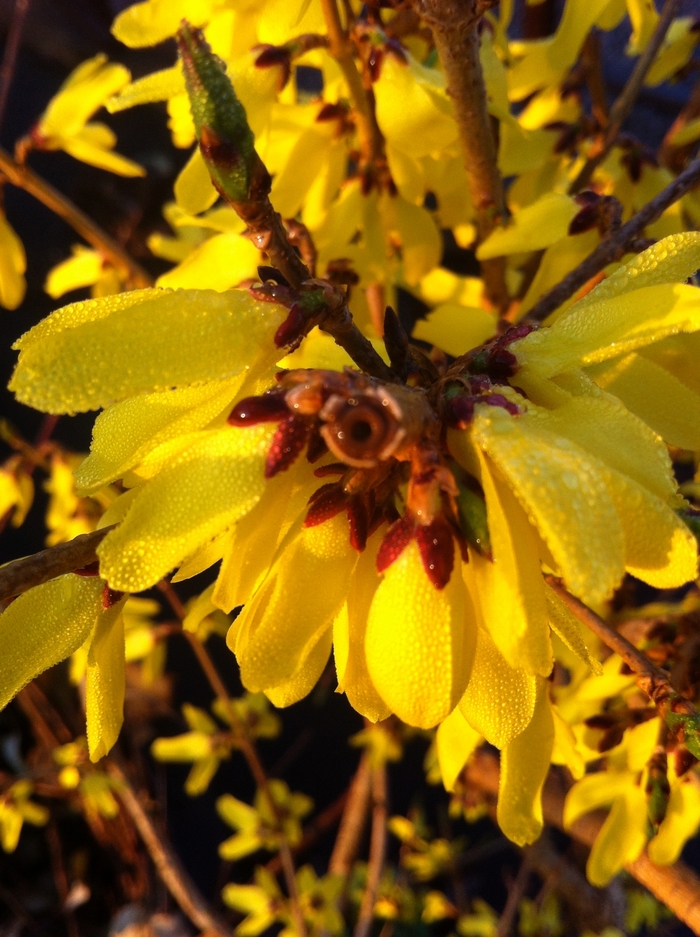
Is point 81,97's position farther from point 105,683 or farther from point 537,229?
point 105,683

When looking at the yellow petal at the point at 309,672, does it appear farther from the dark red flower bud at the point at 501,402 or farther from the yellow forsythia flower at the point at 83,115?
the yellow forsythia flower at the point at 83,115

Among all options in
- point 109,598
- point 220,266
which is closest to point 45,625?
point 109,598

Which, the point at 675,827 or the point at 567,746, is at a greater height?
the point at 567,746

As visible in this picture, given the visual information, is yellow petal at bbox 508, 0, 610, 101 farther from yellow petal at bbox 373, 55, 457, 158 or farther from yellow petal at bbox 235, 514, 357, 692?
yellow petal at bbox 235, 514, 357, 692

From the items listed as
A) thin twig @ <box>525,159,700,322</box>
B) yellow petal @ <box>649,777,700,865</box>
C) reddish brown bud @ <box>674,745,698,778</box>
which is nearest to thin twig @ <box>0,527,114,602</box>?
thin twig @ <box>525,159,700,322</box>

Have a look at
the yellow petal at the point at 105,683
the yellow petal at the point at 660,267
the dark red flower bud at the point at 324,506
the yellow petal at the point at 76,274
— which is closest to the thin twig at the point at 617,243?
the yellow petal at the point at 660,267

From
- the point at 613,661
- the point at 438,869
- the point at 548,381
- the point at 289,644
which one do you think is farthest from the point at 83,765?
the point at 548,381
